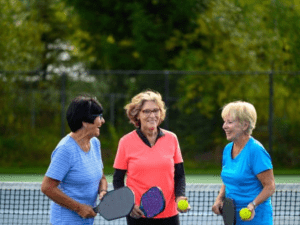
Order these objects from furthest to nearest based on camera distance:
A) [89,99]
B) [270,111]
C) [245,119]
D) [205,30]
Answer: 1. [205,30]
2. [270,111]
3. [245,119]
4. [89,99]

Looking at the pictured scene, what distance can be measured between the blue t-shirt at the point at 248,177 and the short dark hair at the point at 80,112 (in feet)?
3.34

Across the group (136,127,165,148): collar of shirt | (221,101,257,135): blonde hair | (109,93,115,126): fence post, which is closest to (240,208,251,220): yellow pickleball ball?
(221,101,257,135): blonde hair

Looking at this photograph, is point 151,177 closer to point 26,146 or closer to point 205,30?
point 26,146

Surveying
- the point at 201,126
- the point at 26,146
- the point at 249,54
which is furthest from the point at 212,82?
the point at 26,146

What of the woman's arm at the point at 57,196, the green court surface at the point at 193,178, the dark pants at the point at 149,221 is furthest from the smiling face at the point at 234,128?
the green court surface at the point at 193,178

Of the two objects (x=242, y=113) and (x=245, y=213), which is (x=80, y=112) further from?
(x=245, y=213)

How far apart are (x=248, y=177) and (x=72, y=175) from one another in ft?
3.78

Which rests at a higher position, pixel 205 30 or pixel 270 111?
pixel 205 30

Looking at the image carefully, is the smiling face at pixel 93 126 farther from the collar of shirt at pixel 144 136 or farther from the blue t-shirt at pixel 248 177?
the blue t-shirt at pixel 248 177

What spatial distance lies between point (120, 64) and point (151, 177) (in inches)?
546

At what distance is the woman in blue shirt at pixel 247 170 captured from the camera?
3934 mm

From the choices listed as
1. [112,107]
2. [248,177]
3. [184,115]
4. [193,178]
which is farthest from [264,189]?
[112,107]

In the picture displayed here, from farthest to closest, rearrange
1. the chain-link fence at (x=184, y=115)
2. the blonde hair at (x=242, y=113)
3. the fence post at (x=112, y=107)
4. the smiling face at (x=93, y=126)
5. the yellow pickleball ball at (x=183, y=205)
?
the fence post at (x=112, y=107) < the chain-link fence at (x=184, y=115) < the yellow pickleball ball at (x=183, y=205) < the blonde hair at (x=242, y=113) < the smiling face at (x=93, y=126)

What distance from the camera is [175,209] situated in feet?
14.0
